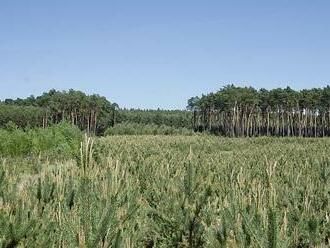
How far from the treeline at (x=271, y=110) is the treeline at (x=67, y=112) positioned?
23.5 m

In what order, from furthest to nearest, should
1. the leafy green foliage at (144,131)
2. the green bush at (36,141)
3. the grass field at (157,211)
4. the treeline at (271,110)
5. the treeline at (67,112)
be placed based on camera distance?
the treeline at (67,112)
the treeline at (271,110)
the leafy green foliage at (144,131)
the green bush at (36,141)
the grass field at (157,211)

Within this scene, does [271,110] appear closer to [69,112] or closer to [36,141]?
[69,112]

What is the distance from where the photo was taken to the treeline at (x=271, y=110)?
312ft

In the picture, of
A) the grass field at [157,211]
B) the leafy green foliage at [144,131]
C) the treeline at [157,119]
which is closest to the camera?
the grass field at [157,211]

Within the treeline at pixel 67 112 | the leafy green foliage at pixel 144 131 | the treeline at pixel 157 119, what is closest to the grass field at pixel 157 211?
the leafy green foliage at pixel 144 131

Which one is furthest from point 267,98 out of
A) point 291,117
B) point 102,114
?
point 102,114

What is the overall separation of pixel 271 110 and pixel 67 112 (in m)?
43.9

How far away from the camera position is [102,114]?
340 feet

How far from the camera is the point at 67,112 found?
102 meters

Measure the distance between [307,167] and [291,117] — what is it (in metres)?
87.4

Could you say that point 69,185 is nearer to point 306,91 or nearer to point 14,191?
point 14,191

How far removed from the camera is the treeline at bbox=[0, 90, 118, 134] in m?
96.3

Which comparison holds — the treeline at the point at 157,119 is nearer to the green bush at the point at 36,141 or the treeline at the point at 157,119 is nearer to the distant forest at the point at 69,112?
the distant forest at the point at 69,112

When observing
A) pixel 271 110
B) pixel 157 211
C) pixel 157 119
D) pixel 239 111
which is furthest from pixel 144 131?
pixel 157 211
